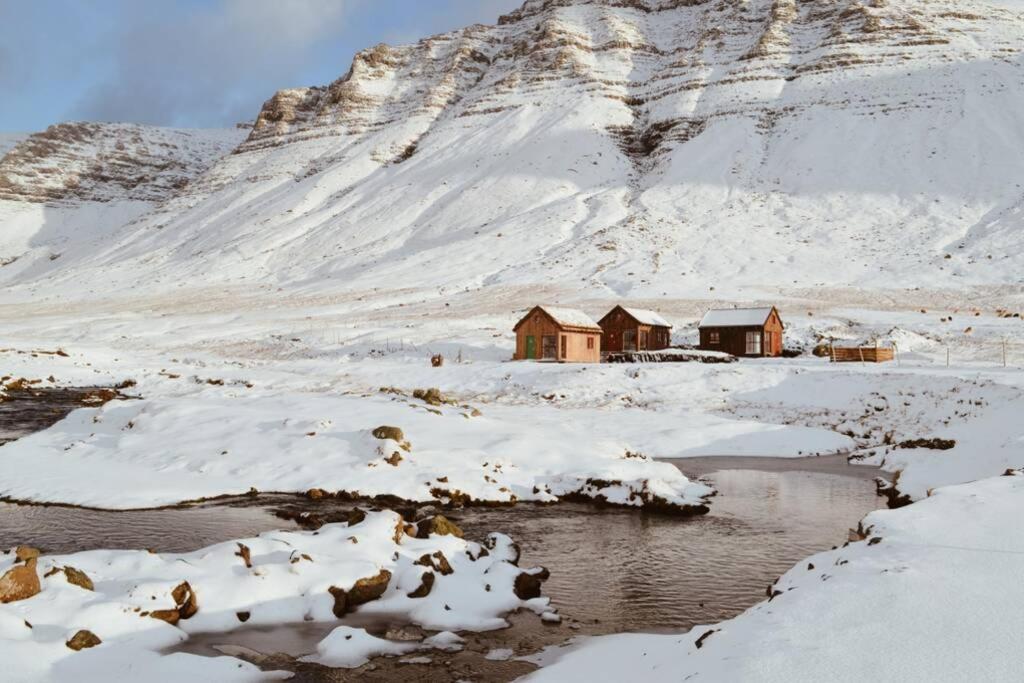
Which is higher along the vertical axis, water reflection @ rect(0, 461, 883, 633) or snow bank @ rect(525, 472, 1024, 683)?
snow bank @ rect(525, 472, 1024, 683)

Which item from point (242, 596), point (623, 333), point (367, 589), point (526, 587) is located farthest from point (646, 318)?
point (242, 596)

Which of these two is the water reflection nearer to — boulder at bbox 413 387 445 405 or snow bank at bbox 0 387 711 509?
snow bank at bbox 0 387 711 509

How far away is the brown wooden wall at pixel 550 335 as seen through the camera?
163ft

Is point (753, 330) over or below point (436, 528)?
over

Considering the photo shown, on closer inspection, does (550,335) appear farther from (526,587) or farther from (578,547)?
(526,587)

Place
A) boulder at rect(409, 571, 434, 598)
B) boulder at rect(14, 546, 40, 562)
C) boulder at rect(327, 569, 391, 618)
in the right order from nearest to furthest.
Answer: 1. boulder at rect(14, 546, 40, 562)
2. boulder at rect(327, 569, 391, 618)
3. boulder at rect(409, 571, 434, 598)

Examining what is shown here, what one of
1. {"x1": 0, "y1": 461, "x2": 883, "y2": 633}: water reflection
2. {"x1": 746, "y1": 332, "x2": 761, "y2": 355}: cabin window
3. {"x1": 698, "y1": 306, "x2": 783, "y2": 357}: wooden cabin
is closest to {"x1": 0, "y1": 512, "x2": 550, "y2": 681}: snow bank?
{"x1": 0, "y1": 461, "x2": 883, "y2": 633}: water reflection

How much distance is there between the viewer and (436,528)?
13312 millimetres

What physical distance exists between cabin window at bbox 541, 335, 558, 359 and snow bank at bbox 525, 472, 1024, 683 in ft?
129

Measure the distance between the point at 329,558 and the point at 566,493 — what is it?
28.9 ft

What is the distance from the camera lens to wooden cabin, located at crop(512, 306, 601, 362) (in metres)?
49.6

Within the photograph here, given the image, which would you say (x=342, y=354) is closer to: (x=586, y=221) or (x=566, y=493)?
(x=566, y=493)

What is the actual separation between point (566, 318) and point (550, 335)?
5.83 ft

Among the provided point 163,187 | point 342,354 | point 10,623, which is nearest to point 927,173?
point 342,354
